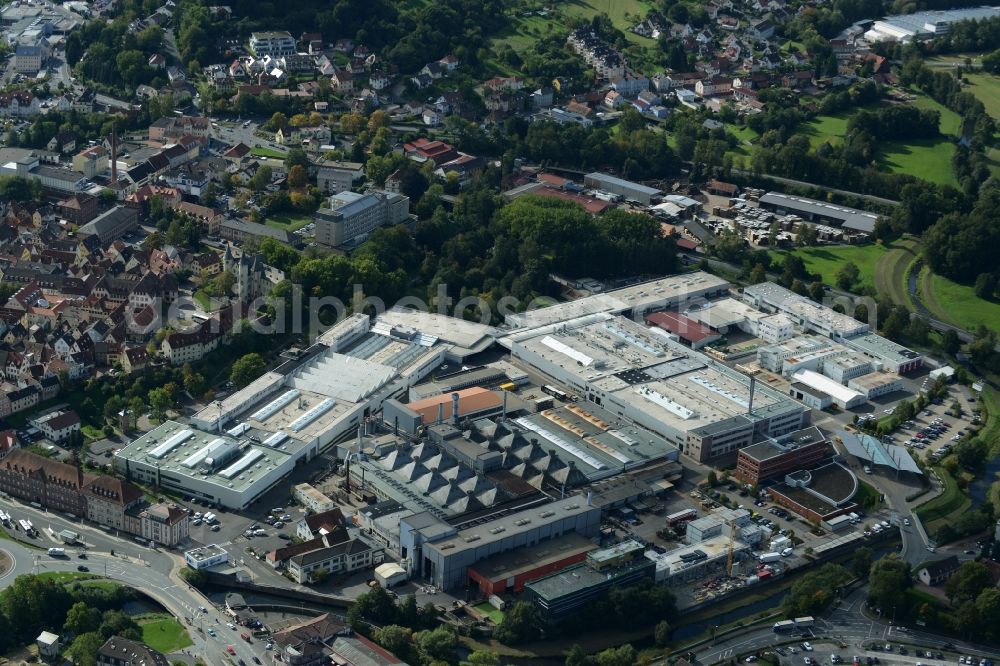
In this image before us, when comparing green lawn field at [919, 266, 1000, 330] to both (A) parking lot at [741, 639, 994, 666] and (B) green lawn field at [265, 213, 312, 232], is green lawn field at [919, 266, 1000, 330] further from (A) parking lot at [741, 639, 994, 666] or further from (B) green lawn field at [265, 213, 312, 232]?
(B) green lawn field at [265, 213, 312, 232]

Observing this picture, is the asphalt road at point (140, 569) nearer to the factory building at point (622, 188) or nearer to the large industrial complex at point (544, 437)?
the large industrial complex at point (544, 437)

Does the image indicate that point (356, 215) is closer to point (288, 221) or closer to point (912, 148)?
point (288, 221)

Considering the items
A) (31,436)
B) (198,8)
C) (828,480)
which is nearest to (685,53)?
(198,8)

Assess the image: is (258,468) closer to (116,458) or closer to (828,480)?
(116,458)

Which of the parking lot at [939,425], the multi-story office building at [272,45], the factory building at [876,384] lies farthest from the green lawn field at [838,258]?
the multi-story office building at [272,45]

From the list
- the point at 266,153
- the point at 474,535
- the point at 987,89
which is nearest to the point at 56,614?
the point at 474,535

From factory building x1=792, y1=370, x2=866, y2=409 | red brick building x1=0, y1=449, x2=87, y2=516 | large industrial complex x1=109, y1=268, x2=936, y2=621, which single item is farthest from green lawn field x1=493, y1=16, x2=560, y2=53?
red brick building x1=0, y1=449, x2=87, y2=516
